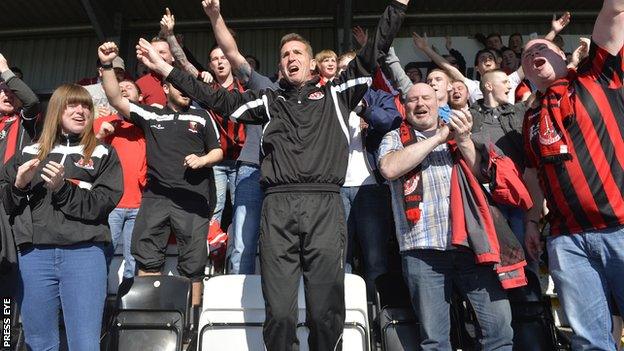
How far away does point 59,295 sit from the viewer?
2.76 meters

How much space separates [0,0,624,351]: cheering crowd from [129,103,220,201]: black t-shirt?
0.03m

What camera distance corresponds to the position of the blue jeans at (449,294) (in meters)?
2.85

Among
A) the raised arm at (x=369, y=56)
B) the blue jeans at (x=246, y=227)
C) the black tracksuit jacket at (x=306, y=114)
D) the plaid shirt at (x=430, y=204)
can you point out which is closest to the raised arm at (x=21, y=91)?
the black tracksuit jacket at (x=306, y=114)

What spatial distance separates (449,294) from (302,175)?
1153 millimetres

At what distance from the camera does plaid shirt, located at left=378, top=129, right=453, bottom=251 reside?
117 inches

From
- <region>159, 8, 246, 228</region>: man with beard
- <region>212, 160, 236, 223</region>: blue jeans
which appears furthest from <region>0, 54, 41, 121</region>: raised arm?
<region>212, 160, 236, 223</region>: blue jeans

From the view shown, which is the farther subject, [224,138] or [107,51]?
[224,138]

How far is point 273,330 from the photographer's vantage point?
279 cm

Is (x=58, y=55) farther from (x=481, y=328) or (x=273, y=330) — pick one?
(x=481, y=328)

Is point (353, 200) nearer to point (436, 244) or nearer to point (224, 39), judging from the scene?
point (436, 244)

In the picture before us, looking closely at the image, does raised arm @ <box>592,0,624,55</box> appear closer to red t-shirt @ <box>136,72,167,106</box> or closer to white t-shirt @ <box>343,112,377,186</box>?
white t-shirt @ <box>343,112,377,186</box>

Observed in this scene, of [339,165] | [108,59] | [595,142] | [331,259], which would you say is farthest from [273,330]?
[108,59]

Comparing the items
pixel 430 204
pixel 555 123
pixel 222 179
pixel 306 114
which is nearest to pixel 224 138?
pixel 222 179

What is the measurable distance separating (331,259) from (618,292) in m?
1.43
